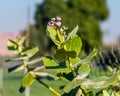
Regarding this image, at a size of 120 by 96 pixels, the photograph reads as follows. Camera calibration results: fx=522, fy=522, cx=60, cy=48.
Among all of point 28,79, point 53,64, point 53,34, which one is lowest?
point 28,79

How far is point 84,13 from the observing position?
4734cm

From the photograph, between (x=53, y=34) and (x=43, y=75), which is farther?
(x=43, y=75)

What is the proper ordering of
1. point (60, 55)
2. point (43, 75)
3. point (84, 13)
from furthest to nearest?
point (84, 13)
point (43, 75)
point (60, 55)

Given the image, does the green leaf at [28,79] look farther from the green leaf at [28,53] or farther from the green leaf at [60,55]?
the green leaf at [60,55]

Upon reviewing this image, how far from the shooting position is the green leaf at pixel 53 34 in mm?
2189

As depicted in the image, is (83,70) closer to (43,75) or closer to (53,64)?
(53,64)

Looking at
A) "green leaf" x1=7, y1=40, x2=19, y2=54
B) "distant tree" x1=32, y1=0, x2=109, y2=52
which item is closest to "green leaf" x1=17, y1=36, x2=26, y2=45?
"green leaf" x1=7, y1=40, x2=19, y2=54

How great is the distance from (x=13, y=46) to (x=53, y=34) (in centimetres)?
37

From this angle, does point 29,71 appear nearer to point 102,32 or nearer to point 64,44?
point 64,44

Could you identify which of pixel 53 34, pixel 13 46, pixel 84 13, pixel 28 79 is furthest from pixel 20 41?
pixel 84 13

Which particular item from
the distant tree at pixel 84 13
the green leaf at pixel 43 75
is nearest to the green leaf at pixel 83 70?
the green leaf at pixel 43 75

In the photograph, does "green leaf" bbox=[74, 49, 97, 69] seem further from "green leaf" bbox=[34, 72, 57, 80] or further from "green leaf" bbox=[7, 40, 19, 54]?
"green leaf" bbox=[7, 40, 19, 54]

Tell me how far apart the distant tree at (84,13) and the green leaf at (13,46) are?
140 ft

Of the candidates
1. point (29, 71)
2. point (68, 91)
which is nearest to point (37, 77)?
point (29, 71)
